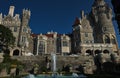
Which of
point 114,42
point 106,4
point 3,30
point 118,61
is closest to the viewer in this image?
point 118,61

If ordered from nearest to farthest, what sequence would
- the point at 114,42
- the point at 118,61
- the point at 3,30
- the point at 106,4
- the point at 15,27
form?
the point at 118,61 < the point at 3,30 < the point at 114,42 < the point at 15,27 < the point at 106,4

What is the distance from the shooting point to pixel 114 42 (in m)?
66.4

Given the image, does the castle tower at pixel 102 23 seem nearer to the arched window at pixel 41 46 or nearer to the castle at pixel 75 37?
the castle at pixel 75 37

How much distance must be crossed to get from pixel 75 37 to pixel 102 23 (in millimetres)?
13016

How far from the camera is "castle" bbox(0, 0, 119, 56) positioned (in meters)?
65.5

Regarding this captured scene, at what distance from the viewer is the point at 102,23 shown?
229ft

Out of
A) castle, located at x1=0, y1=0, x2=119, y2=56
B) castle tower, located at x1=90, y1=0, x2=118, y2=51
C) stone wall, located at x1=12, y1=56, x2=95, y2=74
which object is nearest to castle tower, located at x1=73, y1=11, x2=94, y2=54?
castle, located at x1=0, y1=0, x2=119, y2=56

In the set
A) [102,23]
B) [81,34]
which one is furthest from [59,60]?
[102,23]

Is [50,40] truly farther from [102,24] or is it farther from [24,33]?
[102,24]

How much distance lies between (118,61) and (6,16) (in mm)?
50621

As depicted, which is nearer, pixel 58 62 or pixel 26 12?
pixel 58 62

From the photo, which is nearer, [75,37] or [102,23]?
[102,23]

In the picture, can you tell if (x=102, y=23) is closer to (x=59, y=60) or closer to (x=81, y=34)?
(x=81, y=34)

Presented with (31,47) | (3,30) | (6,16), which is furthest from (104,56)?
(6,16)
